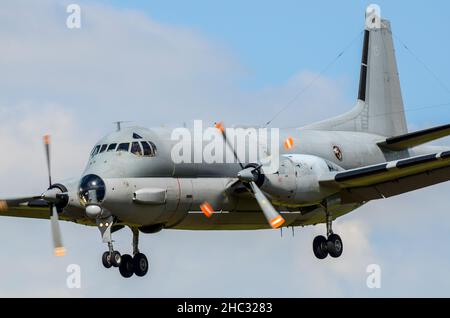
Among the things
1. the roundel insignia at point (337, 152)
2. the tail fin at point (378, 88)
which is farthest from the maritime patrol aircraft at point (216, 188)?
the tail fin at point (378, 88)

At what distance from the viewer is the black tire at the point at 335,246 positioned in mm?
31656

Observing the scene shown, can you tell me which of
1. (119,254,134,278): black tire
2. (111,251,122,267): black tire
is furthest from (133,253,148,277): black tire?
(111,251,122,267): black tire

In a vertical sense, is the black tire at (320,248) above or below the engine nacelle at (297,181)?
below

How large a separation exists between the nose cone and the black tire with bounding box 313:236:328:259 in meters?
7.50

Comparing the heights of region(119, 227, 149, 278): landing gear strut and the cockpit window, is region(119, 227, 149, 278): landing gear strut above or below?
below

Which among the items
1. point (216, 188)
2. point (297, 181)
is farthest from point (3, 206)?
point (297, 181)

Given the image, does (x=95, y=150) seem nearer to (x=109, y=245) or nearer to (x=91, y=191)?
(x=91, y=191)

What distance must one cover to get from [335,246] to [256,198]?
12.3 feet

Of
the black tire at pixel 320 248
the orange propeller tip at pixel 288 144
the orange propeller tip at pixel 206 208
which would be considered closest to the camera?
the orange propeller tip at pixel 206 208

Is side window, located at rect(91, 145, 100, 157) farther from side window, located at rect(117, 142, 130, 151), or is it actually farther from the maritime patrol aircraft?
side window, located at rect(117, 142, 130, 151)

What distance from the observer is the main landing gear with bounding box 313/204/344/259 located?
31672 mm

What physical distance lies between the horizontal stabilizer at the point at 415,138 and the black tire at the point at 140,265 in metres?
9.63

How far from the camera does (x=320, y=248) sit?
105 ft

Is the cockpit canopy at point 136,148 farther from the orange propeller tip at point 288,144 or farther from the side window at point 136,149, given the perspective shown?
the orange propeller tip at point 288,144
